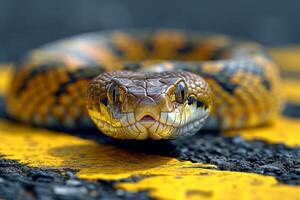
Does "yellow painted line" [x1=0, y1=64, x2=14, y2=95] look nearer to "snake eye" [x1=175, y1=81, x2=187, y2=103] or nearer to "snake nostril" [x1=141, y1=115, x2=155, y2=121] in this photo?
"snake eye" [x1=175, y1=81, x2=187, y2=103]

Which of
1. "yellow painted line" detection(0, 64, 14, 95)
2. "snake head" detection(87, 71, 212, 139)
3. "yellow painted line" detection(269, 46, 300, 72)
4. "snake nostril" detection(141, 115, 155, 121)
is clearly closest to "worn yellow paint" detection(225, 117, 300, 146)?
"snake head" detection(87, 71, 212, 139)

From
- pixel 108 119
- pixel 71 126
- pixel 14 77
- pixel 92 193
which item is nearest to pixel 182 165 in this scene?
pixel 108 119

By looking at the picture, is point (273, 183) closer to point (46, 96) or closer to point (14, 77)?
point (46, 96)

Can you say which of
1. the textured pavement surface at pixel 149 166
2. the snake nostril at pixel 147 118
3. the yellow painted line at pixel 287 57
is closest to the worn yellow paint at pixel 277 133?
the textured pavement surface at pixel 149 166

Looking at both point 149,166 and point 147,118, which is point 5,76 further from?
point 147,118

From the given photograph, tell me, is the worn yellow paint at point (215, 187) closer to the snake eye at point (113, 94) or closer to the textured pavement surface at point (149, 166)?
the textured pavement surface at point (149, 166)
